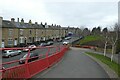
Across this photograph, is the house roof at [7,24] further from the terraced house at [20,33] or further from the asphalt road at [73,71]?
the asphalt road at [73,71]

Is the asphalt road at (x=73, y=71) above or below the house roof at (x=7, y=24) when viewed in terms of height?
below

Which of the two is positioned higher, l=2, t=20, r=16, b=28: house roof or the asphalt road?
l=2, t=20, r=16, b=28: house roof

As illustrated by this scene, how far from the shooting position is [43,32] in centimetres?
8175

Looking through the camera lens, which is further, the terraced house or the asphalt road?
the terraced house

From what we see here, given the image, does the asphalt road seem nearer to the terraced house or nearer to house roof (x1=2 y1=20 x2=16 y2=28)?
the terraced house

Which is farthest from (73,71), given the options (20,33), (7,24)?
(20,33)

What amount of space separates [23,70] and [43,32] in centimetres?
7451

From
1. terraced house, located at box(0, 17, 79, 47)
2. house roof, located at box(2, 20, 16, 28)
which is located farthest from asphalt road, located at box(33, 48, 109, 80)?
house roof, located at box(2, 20, 16, 28)

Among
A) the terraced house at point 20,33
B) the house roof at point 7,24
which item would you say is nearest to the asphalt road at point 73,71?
the terraced house at point 20,33

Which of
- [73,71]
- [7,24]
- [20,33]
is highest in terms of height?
[7,24]

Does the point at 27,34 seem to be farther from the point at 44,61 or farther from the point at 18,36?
the point at 44,61

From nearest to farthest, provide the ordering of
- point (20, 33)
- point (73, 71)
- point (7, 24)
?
1. point (73, 71)
2. point (7, 24)
3. point (20, 33)

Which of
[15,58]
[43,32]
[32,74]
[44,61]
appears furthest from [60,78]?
[43,32]

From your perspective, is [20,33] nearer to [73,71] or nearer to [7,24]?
[7,24]
